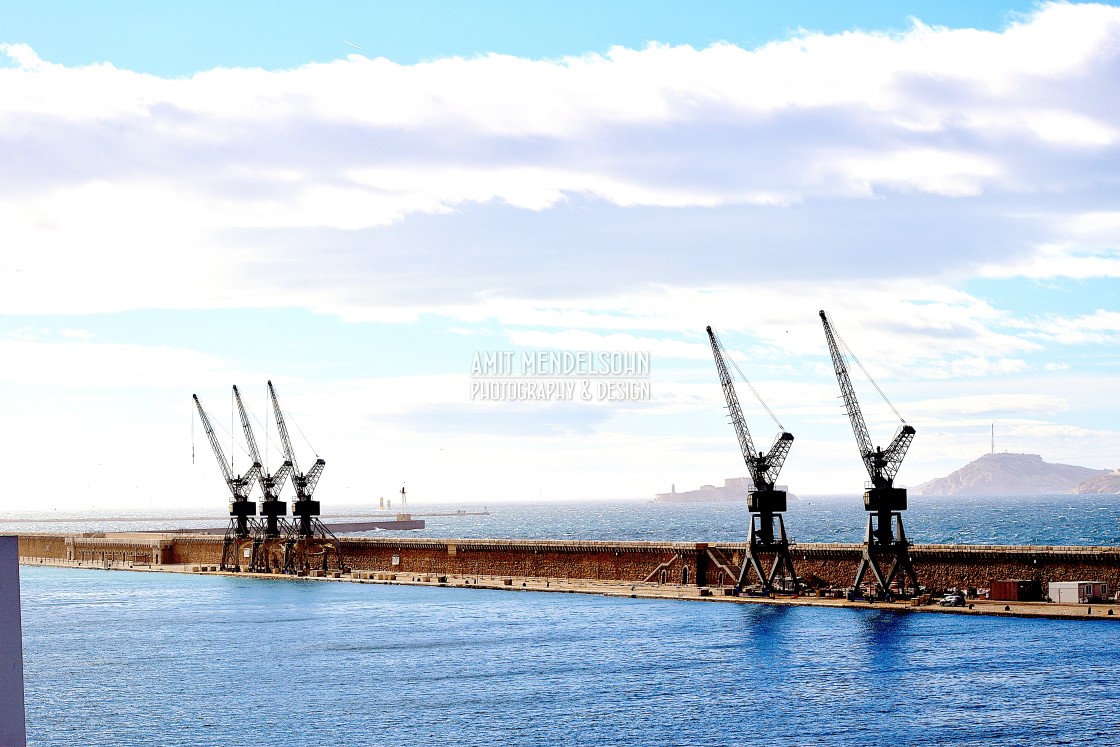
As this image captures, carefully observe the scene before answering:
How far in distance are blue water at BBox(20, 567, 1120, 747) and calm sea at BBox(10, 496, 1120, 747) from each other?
0.26 m

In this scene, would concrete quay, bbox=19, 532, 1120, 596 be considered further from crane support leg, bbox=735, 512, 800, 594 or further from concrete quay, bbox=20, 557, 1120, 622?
crane support leg, bbox=735, 512, 800, 594

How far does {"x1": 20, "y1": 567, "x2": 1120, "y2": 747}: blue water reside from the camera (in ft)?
256

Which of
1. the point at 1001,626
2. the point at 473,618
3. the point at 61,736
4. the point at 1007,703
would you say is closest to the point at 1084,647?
the point at 1001,626

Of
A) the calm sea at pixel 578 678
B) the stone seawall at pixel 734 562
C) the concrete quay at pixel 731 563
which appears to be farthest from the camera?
the concrete quay at pixel 731 563

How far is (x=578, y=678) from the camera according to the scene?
97188mm

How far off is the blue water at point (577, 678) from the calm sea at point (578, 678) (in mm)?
264

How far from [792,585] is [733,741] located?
75818 mm

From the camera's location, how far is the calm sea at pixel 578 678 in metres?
77.9

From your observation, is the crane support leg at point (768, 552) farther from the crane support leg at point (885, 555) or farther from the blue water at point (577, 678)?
the crane support leg at point (885, 555)

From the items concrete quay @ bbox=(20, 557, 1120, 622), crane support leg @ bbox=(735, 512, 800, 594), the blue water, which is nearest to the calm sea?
the blue water

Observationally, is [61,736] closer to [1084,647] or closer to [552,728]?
[552,728]

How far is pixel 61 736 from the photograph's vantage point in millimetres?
79562

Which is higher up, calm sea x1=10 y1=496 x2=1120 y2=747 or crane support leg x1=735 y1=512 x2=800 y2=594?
crane support leg x1=735 y1=512 x2=800 y2=594

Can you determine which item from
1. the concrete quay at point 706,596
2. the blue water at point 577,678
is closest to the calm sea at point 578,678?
the blue water at point 577,678
